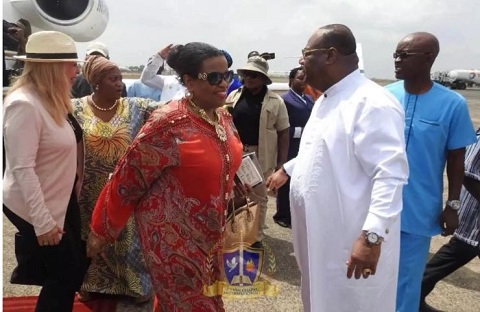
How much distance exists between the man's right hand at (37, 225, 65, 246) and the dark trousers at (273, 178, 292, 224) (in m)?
3.34

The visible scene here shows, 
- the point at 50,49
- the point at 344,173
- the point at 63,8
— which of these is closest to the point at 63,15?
the point at 63,8

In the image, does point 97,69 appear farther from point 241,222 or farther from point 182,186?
point 241,222

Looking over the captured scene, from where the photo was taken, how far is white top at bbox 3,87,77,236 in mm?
2186

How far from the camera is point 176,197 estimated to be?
2.10m

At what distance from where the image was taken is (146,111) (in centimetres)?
331

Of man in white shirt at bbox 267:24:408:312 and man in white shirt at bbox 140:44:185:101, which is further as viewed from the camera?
man in white shirt at bbox 140:44:185:101

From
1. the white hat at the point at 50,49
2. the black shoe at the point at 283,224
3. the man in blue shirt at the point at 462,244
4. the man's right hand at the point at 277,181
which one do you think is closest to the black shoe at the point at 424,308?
the man in blue shirt at the point at 462,244

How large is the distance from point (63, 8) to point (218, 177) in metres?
12.8

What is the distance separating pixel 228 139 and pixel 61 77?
2.92 feet

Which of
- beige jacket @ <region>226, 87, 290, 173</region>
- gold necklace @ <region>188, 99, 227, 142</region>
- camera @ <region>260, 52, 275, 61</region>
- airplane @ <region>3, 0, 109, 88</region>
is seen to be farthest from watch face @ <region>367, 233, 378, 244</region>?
airplane @ <region>3, 0, 109, 88</region>

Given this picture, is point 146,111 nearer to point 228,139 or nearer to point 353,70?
point 228,139

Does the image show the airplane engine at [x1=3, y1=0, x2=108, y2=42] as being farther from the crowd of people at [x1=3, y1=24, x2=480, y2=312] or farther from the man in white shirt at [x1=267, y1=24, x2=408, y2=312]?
the man in white shirt at [x1=267, y1=24, x2=408, y2=312]

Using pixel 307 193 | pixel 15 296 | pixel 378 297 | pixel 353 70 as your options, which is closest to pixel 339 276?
pixel 378 297

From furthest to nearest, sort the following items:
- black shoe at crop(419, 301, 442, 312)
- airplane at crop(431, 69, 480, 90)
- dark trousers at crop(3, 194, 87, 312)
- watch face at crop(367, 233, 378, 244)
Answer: airplane at crop(431, 69, 480, 90), black shoe at crop(419, 301, 442, 312), dark trousers at crop(3, 194, 87, 312), watch face at crop(367, 233, 378, 244)
